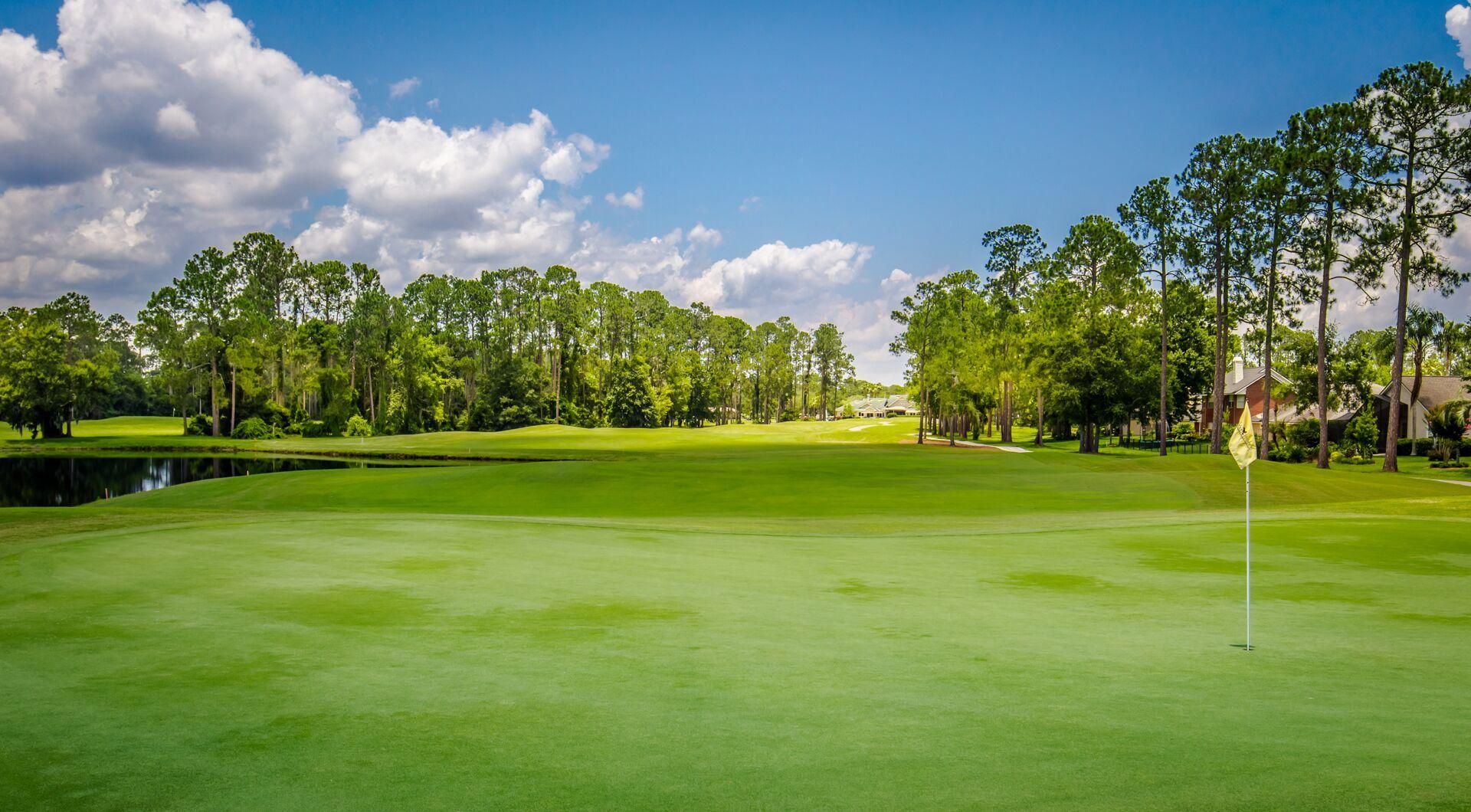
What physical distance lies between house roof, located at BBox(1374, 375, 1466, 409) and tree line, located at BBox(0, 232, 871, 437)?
72.8m

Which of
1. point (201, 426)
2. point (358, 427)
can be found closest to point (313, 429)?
point (358, 427)

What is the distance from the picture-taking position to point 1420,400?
66188mm

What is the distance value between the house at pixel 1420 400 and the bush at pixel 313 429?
96.4 metres

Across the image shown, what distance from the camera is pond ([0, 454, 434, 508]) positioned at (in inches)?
1521

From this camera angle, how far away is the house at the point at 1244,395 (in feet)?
253

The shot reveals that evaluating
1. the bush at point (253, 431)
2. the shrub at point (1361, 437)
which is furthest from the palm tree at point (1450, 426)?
the bush at point (253, 431)

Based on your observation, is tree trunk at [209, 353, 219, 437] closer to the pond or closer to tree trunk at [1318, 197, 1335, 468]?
the pond

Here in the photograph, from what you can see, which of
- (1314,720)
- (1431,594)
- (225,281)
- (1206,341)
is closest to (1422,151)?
(1206,341)

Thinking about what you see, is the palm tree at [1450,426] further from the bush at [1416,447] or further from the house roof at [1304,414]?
the house roof at [1304,414]

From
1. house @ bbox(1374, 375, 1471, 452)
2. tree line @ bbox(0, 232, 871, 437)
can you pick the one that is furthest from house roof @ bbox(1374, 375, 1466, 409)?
tree line @ bbox(0, 232, 871, 437)

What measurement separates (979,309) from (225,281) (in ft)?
275

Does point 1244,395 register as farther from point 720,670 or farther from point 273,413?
point 273,413

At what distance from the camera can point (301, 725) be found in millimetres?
5422

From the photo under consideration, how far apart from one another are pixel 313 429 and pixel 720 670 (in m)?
91.1
